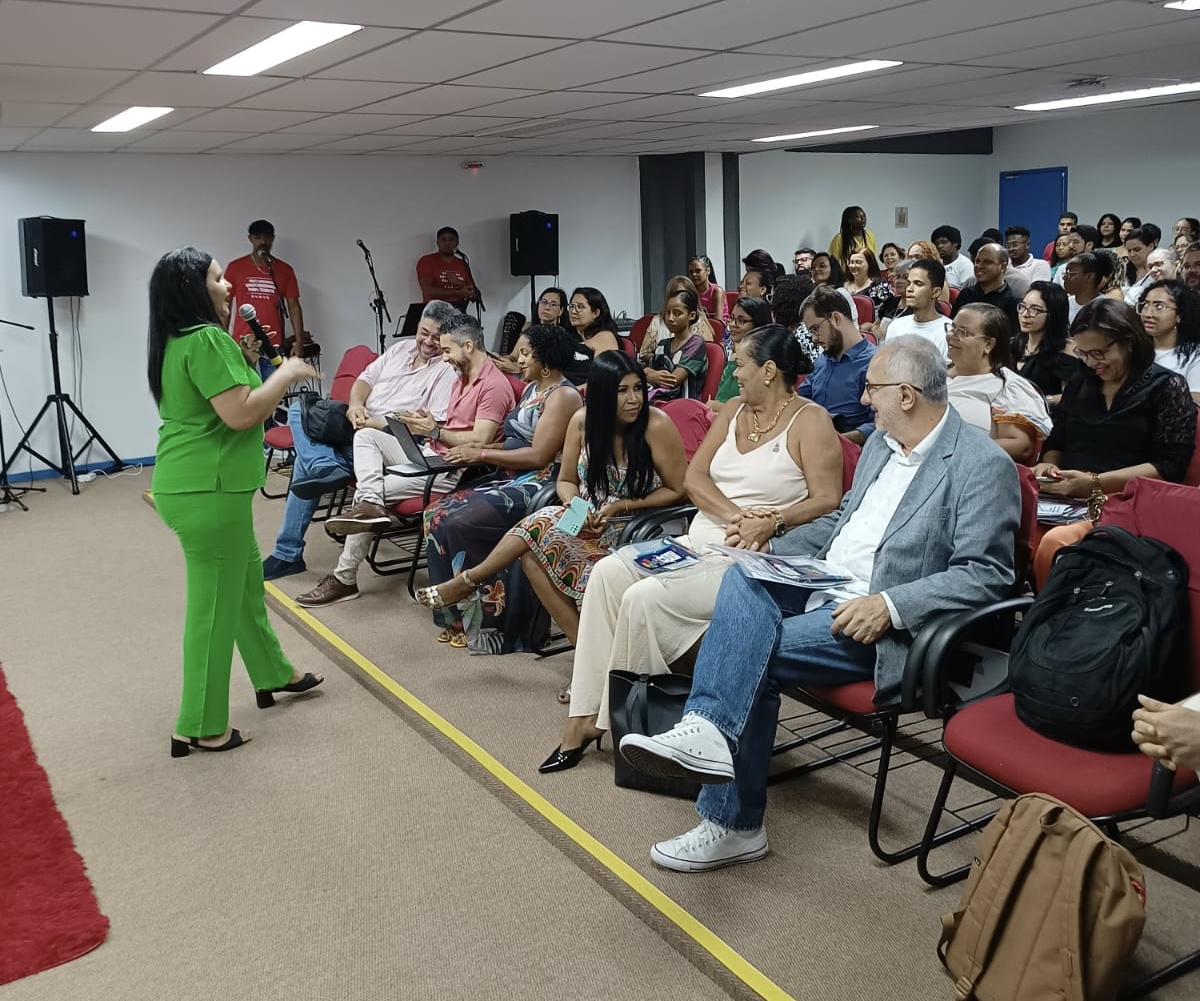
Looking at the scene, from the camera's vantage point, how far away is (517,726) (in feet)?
12.2

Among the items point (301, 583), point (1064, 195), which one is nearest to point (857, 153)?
point (1064, 195)

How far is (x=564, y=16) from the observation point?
4246 mm

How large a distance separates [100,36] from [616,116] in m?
4.14

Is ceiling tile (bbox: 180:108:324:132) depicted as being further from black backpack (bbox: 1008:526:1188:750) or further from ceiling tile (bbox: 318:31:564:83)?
black backpack (bbox: 1008:526:1188:750)

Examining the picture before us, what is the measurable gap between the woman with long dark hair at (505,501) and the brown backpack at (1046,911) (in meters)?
2.40

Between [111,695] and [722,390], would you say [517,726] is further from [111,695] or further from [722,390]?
[722,390]

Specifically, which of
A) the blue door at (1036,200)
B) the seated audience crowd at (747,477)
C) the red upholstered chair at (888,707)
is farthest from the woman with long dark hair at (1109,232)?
the red upholstered chair at (888,707)

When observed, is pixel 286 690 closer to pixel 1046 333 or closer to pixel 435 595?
pixel 435 595

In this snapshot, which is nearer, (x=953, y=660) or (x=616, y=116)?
(x=953, y=660)

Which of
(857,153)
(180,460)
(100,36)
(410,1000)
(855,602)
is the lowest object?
(410,1000)

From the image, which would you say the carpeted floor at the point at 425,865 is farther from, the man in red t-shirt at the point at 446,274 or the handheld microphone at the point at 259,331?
the man in red t-shirt at the point at 446,274

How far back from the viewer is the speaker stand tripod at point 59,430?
27.0ft

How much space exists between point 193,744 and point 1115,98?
8.42m

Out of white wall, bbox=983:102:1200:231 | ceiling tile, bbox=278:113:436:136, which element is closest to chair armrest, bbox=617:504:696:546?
ceiling tile, bbox=278:113:436:136
